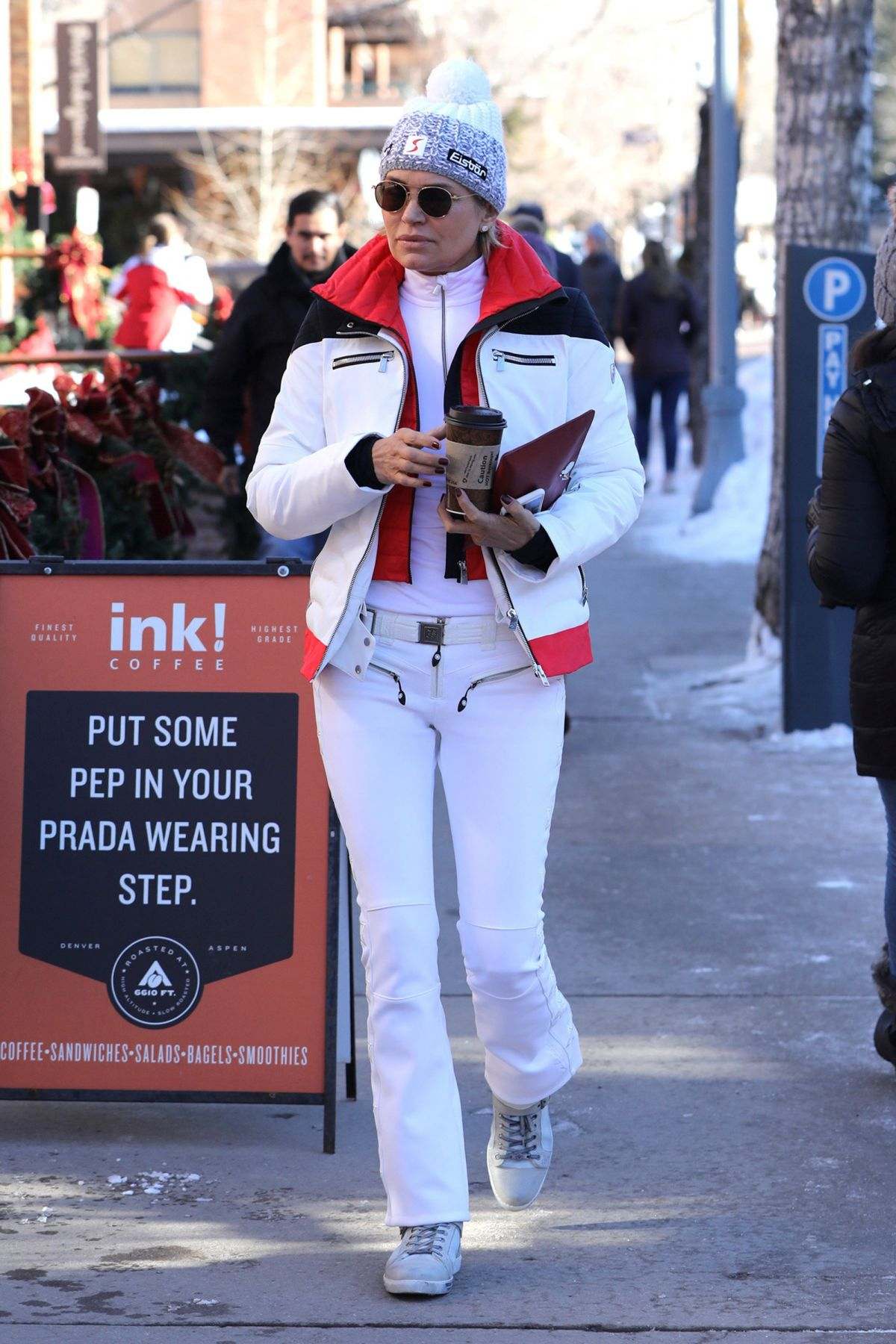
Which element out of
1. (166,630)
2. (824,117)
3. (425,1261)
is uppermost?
(824,117)

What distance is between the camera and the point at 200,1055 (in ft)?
14.4

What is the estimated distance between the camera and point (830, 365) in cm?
835

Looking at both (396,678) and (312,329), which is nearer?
(396,678)

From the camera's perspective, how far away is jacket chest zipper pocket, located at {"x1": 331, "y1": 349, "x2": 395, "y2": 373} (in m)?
3.65

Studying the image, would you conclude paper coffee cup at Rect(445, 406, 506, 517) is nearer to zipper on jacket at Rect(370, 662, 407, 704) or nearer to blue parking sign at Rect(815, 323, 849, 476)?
zipper on jacket at Rect(370, 662, 407, 704)

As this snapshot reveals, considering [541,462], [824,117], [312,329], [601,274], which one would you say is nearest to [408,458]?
[541,462]

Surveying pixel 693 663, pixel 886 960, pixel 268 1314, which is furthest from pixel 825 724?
pixel 268 1314

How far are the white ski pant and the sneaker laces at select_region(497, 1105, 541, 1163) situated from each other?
8.7 inches

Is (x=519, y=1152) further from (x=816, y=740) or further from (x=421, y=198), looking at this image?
(x=816, y=740)

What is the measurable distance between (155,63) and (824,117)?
4509 centimetres

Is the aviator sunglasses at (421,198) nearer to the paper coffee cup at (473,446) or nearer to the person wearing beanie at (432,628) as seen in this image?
the person wearing beanie at (432,628)

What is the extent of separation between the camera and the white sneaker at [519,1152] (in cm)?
390

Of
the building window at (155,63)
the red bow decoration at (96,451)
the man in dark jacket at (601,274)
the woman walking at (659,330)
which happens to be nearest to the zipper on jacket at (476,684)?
the red bow decoration at (96,451)

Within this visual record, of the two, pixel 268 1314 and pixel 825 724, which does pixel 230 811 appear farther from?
pixel 825 724
